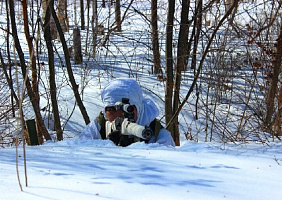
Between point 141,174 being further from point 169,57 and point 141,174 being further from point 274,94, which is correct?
point 274,94

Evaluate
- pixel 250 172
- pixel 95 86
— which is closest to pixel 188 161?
pixel 250 172

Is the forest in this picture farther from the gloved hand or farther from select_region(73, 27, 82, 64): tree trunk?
the gloved hand

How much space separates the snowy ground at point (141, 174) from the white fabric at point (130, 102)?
Result: 31.2 inches

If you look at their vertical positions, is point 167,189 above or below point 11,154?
above

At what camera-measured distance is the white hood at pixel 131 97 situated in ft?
10.6

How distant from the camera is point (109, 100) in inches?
128

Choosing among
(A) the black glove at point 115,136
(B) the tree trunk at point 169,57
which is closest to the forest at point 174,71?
(B) the tree trunk at point 169,57

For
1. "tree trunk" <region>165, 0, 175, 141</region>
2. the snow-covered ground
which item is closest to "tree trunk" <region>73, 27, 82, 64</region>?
"tree trunk" <region>165, 0, 175, 141</region>

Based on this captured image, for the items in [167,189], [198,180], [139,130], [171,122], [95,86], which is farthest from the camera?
[95,86]

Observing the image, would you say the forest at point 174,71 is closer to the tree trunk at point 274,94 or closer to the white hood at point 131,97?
the tree trunk at point 274,94

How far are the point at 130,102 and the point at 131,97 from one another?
0.14ft

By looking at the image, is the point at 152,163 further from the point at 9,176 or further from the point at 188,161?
the point at 9,176

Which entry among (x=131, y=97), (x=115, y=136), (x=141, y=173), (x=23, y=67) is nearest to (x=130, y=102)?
(x=131, y=97)

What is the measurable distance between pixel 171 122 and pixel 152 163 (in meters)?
2.47
